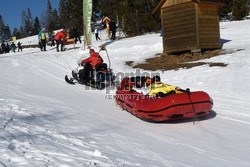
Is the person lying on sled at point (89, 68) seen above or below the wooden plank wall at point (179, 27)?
below

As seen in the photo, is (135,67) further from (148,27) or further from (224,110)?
(148,27)

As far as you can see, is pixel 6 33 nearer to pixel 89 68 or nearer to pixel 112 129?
pixel 89 68

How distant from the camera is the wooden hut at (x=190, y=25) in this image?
1612cm

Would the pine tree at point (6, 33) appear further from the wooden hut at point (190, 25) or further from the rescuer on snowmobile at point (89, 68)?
the rescuer on snowmobile at point (89, 68)

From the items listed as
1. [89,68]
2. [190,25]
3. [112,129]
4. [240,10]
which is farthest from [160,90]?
[240,10]

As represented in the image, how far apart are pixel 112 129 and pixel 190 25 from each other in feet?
36.6

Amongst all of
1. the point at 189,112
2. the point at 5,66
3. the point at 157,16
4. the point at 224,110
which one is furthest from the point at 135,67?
the point at 157,16

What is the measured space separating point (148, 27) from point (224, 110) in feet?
76.7

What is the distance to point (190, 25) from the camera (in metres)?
16.3

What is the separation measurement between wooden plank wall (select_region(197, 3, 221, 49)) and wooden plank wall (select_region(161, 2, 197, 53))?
1.09 ft

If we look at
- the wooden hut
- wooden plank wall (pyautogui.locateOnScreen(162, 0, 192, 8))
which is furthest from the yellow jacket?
wooden plank wall (pyautogui.locateOnScreen(162, 0, 192, 8))

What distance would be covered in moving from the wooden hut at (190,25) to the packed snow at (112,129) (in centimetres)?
399

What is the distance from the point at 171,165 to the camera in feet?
14.8

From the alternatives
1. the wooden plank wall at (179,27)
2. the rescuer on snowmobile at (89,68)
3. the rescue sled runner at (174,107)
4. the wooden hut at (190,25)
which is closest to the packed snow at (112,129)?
the rescue sled runner at (174,107)
